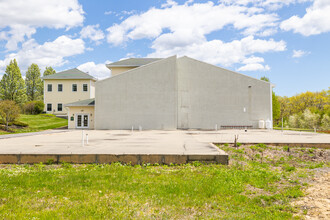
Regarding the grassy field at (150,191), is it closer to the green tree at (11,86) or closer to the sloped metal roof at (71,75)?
the sloped metal roof at (71,75)

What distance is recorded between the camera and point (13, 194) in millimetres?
5082

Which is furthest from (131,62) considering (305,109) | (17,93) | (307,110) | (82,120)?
(305,109)

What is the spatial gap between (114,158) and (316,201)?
5594 millimetres

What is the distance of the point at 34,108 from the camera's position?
140 ft

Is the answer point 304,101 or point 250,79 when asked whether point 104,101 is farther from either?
point 304,101

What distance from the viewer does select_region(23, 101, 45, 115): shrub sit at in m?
42.4

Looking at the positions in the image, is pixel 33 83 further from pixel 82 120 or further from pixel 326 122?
pixel 326 122

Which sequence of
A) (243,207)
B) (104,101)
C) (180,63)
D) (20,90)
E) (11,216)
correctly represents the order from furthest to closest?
1. (20,90)
2. (180,63)
3. (104,101)
4. (243,207)
5. (11,216)

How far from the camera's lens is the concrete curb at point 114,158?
8.09m

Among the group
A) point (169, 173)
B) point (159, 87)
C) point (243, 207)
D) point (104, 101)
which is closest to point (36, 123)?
point (104, 101)

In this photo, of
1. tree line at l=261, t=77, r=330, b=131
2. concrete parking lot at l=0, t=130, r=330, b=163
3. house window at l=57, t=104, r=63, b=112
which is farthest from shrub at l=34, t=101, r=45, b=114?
tree line at l=261, t=77, r=330, b=131

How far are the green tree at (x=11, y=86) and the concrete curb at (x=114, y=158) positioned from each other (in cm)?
4954

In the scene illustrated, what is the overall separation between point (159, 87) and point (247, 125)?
12.4 m

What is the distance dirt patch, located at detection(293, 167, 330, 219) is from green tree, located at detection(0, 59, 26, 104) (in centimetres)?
5593
